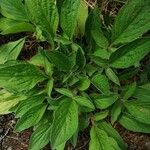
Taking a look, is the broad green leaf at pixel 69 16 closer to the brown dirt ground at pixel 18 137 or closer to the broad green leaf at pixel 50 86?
the broad green leaf at pixel 50 86

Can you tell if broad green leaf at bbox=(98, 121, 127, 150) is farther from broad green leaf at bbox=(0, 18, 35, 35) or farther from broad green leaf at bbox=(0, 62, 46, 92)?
broad green leaf at bbox=(0, 18, 35, 35)

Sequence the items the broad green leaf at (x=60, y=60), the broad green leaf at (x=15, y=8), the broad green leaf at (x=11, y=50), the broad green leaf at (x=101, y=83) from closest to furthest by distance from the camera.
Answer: the broad green leaf at (x=60, y=60) → the broad green leaf at (x=101, y=83) → the broad green leaf at (x=15, y=8) → the broad green leaf at (x=11, y=50)


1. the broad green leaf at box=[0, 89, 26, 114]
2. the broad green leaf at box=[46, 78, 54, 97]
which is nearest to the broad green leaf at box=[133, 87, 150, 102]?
the broad green leaf at box=[46, 78, 54, 97]

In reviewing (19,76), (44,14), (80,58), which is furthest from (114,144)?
(44,14)

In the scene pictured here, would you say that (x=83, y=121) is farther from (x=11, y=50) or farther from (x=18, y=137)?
(x=11, y=50)

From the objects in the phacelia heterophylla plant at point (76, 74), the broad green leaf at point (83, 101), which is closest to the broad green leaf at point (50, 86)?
the phacelia heterophylla plant at point (76, 74)

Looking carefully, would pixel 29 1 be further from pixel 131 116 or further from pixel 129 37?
pixel 131 116
